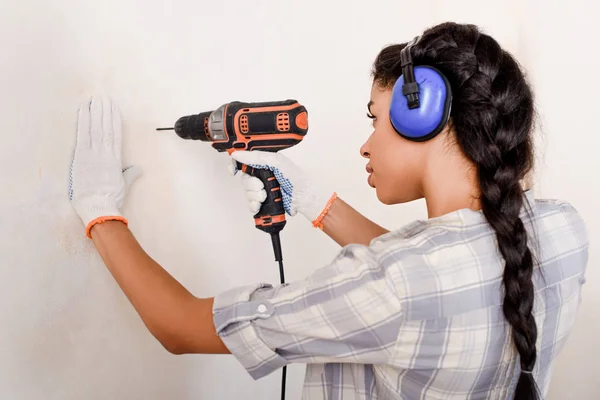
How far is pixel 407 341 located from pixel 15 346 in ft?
2.13

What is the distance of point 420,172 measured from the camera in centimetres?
86

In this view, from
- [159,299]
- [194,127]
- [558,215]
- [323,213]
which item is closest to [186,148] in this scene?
[194,127]

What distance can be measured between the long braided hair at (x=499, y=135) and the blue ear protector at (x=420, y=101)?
0.11 ft

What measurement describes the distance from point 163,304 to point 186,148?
1.53ft

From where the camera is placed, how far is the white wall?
885 millimetres

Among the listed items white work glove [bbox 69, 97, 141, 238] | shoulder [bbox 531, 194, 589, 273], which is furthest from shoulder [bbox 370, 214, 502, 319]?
white work glove [bbox 69, 97, 141, 238]

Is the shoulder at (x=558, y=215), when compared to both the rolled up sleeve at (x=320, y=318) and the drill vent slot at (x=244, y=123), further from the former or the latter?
the drill vent slot at (x=244, y=123)

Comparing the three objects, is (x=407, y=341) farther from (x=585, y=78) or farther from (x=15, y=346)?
(x=585, y=78)

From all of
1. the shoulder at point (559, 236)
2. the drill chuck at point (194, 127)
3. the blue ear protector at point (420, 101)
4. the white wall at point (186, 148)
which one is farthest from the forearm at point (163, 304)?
the shoulder at point (559, 236)

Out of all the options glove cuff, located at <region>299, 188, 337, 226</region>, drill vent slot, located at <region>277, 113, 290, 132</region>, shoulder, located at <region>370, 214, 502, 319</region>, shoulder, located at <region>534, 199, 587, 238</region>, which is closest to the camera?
shoulder, located at <region>370, 214, 502, 319</region>

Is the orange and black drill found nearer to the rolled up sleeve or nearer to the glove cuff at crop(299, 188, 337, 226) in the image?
the glove cuff at crop(299, 188, 337, 226)

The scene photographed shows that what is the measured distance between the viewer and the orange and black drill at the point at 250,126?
1023mm

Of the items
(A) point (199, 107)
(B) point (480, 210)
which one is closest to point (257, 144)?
(A) point (199, 107)

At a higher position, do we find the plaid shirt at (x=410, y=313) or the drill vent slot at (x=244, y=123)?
the drill vent slot at (x=244, y=123)
